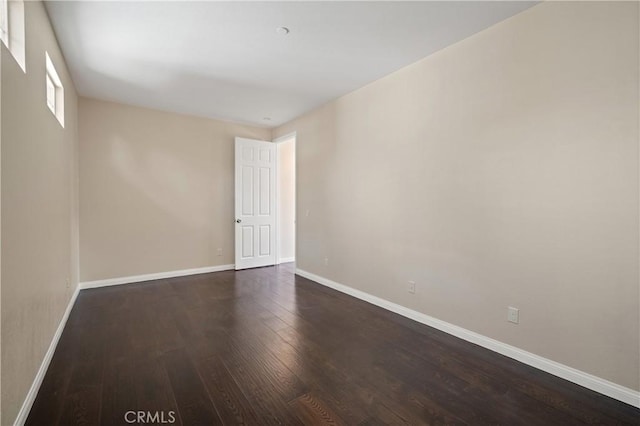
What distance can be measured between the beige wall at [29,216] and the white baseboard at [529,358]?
3.00 metres

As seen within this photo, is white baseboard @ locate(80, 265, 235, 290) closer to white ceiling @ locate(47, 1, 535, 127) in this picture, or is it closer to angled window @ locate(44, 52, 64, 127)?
angled window @ locate(44, 52, 64, 127)

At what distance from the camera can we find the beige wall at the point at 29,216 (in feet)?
4.82

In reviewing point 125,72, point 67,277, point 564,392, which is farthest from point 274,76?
point 564,392

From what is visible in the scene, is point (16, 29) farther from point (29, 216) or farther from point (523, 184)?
point (523, 184)

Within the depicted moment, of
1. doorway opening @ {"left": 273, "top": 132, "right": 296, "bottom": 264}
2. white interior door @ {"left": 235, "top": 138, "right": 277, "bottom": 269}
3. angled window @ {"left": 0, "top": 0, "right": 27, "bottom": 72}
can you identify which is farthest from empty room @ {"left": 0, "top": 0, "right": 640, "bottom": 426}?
doorway opening @ {"left": 273, "top": 132, "right": 296, "bottom": 264}

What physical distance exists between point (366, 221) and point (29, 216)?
3.02 metres

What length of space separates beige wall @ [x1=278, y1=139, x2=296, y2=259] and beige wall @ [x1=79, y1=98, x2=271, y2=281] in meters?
1.01

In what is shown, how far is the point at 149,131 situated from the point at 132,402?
3951 mm

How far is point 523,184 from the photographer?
7.58 ft

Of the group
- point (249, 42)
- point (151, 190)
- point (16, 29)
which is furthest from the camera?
point (151, 190)

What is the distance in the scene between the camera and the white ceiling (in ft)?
7.39

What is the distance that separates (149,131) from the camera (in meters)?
4.59

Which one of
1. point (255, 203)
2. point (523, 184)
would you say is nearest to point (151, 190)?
point (255, 203)

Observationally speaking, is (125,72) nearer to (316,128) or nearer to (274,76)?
(274,76)
